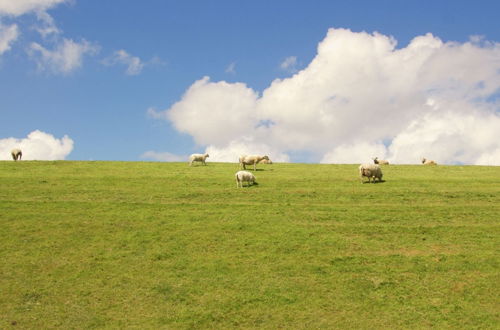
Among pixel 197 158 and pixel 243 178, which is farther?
pixel 197 158

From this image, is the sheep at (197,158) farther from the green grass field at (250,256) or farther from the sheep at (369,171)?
the sheep at (369,171)

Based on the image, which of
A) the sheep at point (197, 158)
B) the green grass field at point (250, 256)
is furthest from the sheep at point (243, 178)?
the sheep at point (197, 158)

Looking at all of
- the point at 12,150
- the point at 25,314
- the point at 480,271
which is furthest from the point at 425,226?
the point at 12,150

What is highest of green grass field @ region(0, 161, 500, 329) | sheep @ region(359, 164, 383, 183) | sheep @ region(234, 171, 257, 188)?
sheep @ region(359, 164, 383, 183)

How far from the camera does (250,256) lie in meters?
20.8

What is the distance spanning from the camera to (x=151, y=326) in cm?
1570

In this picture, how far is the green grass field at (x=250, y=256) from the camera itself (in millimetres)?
16422

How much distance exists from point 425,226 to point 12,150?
43.5m

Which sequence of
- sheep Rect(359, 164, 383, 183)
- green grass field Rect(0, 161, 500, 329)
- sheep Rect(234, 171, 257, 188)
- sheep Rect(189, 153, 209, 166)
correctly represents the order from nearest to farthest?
green grass field Rect(0, 161, 500, 329) → sheep Rect(234, 171, 257, 188) → sheep Rect(359, 164, 383, 183) → sheep Rect(189, 153, 209, 166)

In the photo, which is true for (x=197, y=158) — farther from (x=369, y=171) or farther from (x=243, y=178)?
(x=369, y=171)

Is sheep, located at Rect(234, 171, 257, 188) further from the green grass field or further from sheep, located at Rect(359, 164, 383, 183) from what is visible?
sheep, located at Rect(359, 164, 383, 183)

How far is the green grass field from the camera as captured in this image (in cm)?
1642

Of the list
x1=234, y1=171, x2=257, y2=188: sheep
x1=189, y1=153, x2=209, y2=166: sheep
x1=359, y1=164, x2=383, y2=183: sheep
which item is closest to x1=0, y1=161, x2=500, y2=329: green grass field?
x1=234, y1=171, x2=257, y2=188: sheep

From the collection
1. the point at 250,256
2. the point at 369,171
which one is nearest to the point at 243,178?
the point at 369,171
